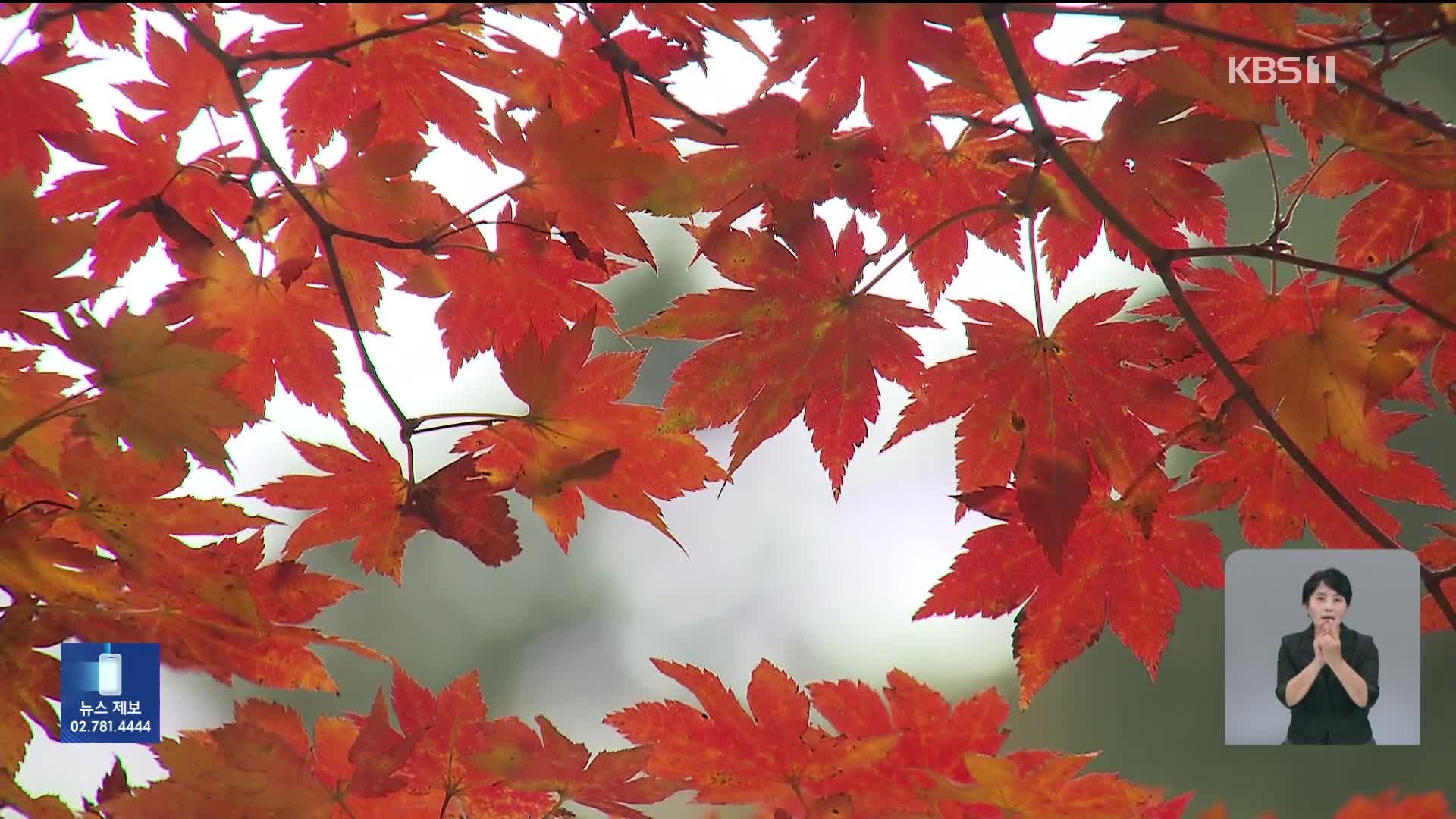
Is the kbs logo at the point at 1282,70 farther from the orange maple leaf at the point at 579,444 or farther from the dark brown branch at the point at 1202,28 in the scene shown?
the orange maple leaf at the point at 579,444

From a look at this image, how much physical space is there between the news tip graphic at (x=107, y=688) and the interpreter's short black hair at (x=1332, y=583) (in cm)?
85

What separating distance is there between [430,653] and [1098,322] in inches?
119

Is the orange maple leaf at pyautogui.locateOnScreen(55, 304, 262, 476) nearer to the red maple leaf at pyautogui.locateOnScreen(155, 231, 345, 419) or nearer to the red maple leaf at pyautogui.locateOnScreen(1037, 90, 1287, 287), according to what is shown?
the red maple leaf at pyautogui.locateOnScreen(155, 231, 345, 419)

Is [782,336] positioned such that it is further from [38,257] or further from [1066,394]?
[38,257]

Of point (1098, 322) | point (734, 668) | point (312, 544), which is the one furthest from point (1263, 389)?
point (734, 668)

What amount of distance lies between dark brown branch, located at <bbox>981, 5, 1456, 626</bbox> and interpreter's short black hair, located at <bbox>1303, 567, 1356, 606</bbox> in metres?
0.06

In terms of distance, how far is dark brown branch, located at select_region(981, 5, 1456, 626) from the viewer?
612 millimetres

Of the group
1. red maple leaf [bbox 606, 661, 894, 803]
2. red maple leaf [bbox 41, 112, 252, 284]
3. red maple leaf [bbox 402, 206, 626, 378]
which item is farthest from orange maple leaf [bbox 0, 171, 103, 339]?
red maple leaf [bbox 606, 661, 894, 803]

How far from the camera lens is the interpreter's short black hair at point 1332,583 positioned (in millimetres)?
860

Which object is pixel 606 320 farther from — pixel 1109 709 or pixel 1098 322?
pixel 1109 709

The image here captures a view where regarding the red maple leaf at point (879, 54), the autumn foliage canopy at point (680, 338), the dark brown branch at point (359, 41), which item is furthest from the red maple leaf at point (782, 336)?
the dark brown branch at point (359, 41)

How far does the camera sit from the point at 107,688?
2.71 ft

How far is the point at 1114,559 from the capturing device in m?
0.86

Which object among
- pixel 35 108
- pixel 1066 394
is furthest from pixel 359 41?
pixel 1066 394
